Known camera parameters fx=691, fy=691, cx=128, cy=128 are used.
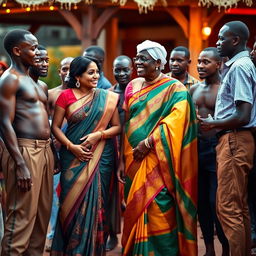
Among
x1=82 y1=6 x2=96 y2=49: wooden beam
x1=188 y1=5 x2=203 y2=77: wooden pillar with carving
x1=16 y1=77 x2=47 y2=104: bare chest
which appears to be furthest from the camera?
x1=82 y1=6 x2=96 y2=49: wooden beam

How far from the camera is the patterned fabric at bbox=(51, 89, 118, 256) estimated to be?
22.5ft

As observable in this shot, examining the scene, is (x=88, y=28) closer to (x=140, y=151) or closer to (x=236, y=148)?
(x=140, y=151)

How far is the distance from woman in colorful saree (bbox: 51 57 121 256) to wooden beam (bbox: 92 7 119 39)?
6.43m

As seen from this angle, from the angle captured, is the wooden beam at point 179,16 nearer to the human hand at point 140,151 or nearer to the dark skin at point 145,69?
the dark skin at point 145,69

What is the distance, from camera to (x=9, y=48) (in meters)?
6.44

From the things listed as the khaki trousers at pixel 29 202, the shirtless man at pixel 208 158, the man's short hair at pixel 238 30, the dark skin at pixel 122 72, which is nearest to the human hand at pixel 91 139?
the khaki trousers at pixel 29 202

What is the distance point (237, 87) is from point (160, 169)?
1142 mm

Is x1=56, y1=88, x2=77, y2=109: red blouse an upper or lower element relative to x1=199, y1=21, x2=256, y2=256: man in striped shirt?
upper

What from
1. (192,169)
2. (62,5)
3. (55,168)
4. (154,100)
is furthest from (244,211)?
(62,5)

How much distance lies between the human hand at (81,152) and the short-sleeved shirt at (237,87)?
4.34ft

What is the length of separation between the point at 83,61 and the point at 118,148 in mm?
1239

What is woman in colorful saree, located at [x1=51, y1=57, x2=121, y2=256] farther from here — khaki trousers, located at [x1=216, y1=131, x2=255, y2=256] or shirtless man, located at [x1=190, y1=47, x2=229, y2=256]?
khaki trousers, located at [x1=216, y1=131, x2=255, y2=256]

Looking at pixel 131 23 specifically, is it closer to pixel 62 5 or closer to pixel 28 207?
pixel 62 5

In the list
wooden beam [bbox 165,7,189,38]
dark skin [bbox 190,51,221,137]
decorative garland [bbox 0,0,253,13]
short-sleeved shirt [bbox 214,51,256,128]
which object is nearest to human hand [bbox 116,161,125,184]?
dark skin [bbox 190,51,221,137]
